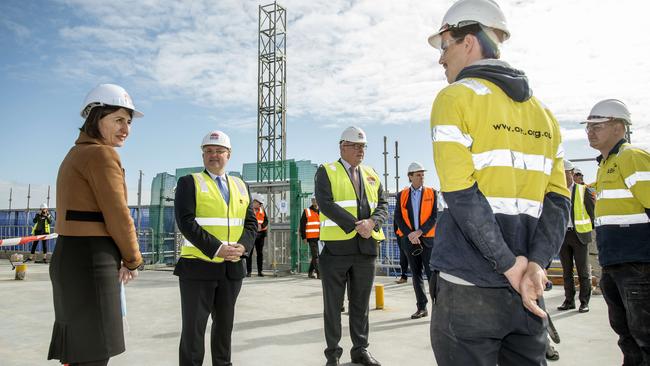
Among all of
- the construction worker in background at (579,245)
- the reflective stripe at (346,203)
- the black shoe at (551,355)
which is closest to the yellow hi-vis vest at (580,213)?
the construction worker in background at (579,245)

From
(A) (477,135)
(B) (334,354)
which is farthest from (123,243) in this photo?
(B) (334,354)

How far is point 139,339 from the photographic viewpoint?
Answer: 17.5ft

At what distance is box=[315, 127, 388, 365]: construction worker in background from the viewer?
4449 millimetres

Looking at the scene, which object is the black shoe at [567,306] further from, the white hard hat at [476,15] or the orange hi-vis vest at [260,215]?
the orange hi-vis vest at [260,215]

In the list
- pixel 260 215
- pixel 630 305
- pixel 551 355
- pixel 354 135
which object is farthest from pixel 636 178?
pixel 260 215

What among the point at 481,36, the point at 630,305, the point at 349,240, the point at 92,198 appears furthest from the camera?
the point at 349,240

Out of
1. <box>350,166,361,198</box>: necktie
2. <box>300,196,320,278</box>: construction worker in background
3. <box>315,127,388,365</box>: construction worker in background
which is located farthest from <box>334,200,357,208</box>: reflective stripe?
<box>300,196,320,278</box>: construction worker in background

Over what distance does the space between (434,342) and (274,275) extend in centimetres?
1052

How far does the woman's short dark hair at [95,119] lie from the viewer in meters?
2.74

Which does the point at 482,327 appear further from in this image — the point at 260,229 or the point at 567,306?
the point at 260,229

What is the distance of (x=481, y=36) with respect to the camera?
1.93 metres

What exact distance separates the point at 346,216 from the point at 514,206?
110 inches

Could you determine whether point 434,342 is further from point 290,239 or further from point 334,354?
point 290,239

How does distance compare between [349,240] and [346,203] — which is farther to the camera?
[346,203]
